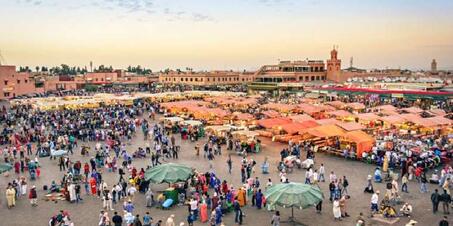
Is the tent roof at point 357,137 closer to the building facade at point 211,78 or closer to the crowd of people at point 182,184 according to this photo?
the crowd of people at point 182,184

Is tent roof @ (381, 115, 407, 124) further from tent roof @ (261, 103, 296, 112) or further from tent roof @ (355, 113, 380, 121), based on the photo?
tent roof @ (261, 103, 296, 112)

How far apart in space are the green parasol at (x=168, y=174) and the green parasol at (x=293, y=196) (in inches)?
144

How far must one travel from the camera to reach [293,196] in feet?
35.4

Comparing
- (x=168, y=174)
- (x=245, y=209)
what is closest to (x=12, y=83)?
(x=168, y=174)

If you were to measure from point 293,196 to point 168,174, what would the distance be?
481 centimetres

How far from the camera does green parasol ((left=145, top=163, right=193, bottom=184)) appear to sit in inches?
533

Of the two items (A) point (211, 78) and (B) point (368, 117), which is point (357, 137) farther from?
(A) point (211, 78)

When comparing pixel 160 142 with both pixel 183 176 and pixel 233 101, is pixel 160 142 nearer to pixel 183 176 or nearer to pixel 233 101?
pixel 183 176

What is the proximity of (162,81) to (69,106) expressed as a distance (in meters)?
51.8

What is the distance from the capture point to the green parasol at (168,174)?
533 inches

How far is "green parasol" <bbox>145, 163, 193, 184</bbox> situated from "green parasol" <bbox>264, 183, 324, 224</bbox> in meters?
3.66

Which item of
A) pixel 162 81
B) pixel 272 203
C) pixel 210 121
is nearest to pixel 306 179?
pixel 272 203

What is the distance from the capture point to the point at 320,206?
487 inches

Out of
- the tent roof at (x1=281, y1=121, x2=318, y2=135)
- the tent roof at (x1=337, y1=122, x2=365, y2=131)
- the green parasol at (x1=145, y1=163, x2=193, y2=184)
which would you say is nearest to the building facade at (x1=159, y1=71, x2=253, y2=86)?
the tent roof at (x1=281, y1=121, x2=318, y2=135)
